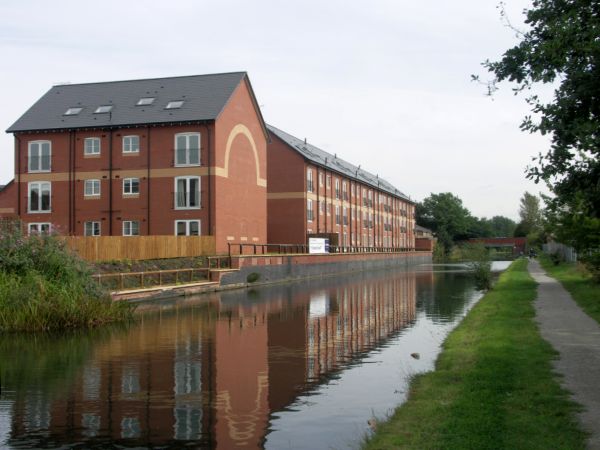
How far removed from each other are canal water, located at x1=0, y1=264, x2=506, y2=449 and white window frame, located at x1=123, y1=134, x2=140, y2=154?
928 inches

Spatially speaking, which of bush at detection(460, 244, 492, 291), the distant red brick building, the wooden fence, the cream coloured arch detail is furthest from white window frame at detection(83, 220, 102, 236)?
the distant red brick building

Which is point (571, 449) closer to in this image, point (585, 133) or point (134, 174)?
point (585, 133)

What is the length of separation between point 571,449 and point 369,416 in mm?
3157

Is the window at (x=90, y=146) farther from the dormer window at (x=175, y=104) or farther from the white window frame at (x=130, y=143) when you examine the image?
the dormer window at (x=175, y=104)

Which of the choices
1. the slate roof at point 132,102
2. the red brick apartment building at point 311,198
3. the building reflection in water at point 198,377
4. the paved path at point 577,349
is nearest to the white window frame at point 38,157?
the slate roof at point 132,102

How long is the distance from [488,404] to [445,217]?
130 metres

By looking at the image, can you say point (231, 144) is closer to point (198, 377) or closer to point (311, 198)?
point (311, 198)

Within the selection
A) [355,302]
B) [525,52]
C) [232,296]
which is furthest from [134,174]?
[525,52]

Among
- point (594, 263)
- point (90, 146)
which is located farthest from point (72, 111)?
point (594, 263)

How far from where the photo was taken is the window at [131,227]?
43875 millimetres

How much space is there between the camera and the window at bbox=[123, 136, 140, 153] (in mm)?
43781

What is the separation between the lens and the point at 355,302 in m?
28.1

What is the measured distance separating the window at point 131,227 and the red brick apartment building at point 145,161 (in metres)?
0.07

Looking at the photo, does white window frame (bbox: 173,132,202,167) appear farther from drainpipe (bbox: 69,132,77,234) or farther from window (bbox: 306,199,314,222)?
window (bbox: 306,199,314,222)
